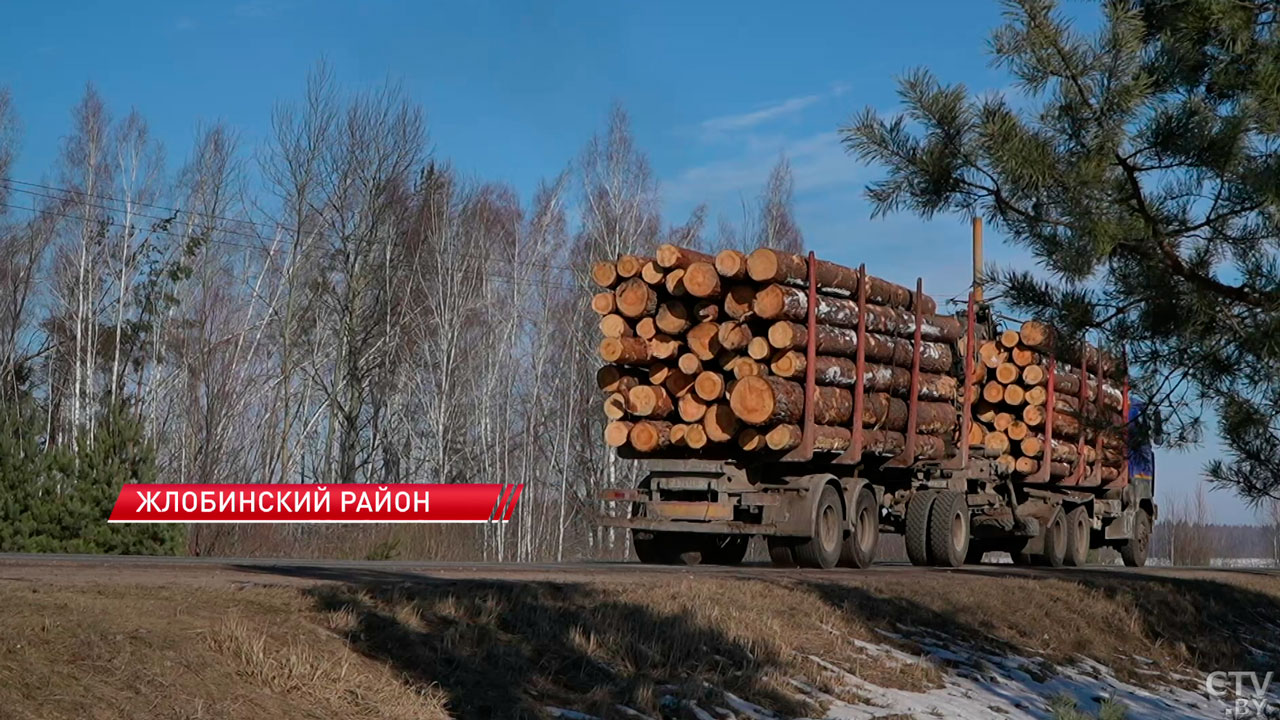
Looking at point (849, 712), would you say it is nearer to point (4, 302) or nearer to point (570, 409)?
point (570, 409)

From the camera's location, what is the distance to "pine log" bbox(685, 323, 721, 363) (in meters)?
16.6

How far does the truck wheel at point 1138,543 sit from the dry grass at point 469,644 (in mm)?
13737

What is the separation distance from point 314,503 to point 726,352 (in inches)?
605

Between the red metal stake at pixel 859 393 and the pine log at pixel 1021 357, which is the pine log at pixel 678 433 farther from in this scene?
the pine log at pixel 1021 357

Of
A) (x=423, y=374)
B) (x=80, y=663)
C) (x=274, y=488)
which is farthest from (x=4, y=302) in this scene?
(x=80, y=663)

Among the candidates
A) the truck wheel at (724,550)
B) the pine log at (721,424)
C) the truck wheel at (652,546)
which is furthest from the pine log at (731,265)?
the truck wheel at (724,550)

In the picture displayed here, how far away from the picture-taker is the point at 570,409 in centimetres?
4047

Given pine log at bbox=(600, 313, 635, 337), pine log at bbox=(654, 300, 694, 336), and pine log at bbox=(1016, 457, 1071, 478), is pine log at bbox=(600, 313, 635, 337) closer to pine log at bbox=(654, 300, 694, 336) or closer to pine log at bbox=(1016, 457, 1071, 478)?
pine log at bbox=(654, 300, 694, 336)

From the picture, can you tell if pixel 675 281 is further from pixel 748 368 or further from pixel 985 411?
pixel 985 411

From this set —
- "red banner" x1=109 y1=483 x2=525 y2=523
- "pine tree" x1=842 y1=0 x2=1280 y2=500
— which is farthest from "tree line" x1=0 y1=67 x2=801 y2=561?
"pine tree" x1=842 y1=0 x2=1280 y2=500

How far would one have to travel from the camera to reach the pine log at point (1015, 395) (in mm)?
21578

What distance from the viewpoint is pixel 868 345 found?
17781 millimetres

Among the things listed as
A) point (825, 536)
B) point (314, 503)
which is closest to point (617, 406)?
point (825, 536)

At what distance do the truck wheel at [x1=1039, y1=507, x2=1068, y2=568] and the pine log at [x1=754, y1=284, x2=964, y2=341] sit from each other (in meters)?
4.15
